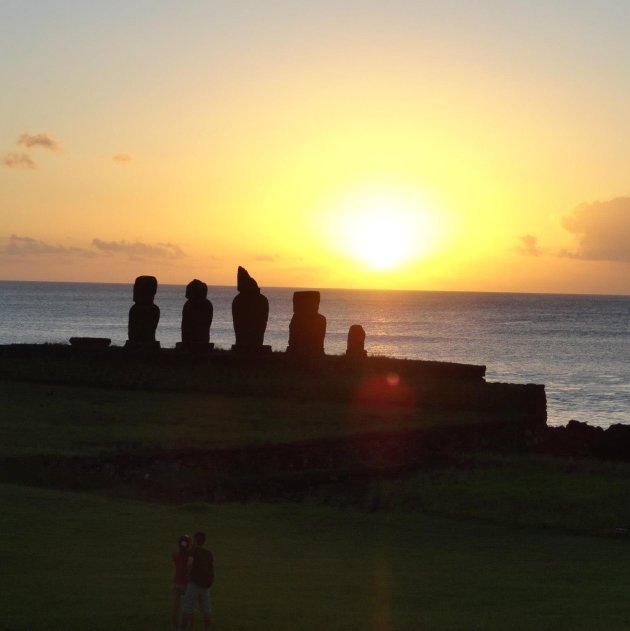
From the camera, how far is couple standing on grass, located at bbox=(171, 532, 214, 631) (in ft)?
40.5

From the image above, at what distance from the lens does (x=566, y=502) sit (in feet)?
83.8

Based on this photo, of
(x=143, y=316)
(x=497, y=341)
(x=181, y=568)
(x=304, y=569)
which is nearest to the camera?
(x=181, y=568)

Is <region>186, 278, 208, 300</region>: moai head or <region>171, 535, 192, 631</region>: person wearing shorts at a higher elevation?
<region>186, 278, 208, 300</region>: moai head

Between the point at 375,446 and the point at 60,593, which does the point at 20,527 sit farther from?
the point at 375,446

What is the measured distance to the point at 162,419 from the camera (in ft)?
106

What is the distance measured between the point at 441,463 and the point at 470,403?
21.9 ft

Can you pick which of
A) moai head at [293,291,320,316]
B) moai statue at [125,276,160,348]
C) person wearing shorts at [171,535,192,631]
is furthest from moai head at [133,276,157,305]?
person wearing shorts at [171,535,192,631]

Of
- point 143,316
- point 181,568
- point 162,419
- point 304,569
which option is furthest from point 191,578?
point 143,316

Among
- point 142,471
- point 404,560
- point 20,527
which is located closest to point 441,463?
point 142,471

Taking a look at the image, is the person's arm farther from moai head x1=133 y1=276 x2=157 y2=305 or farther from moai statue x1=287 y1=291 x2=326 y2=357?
moai head x1=133 y1=276 x2=157 y2=305

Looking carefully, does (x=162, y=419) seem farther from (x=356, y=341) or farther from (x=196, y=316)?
(x=356, y=341)

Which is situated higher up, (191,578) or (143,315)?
(143,315)

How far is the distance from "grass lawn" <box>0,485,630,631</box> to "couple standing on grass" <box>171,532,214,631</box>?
1179 mm

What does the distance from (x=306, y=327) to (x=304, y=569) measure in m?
25.3
